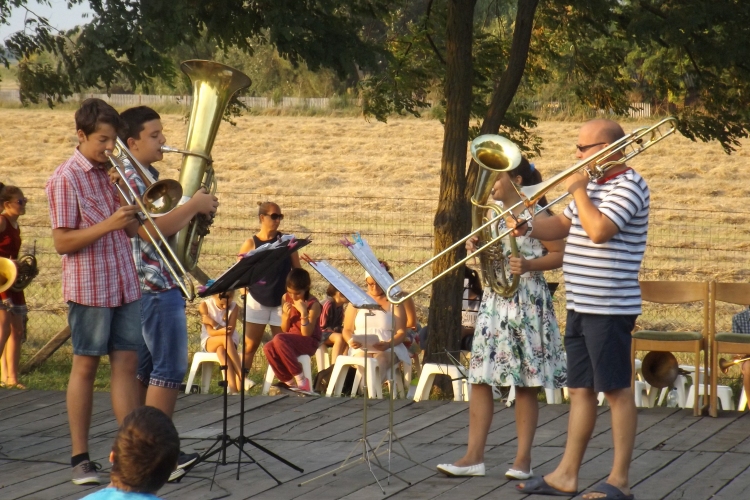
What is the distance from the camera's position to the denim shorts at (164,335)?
459 centimetres

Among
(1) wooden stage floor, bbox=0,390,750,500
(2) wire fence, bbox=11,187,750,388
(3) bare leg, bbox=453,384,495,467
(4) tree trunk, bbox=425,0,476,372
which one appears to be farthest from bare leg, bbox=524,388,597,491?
(2) wire fence, bbox=11,187,750,388

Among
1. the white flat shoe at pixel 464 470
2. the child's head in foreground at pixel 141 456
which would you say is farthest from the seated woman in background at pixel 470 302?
the child's head in foreground at pixel 141 456

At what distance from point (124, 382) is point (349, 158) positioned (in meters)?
18.4

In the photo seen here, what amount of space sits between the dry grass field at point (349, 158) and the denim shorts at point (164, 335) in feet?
46.0

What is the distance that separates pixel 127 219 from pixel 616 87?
6140mm

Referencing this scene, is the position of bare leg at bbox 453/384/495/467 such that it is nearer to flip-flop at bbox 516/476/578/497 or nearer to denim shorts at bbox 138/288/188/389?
flip-flop at bbox 516/476/578/497

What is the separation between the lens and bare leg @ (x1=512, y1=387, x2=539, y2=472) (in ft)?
15.3

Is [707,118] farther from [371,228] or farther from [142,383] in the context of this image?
[371,228]

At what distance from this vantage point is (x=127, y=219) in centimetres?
425

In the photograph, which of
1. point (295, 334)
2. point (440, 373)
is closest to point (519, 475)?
point (440, 373)

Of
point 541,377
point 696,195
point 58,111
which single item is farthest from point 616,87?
point 58,111

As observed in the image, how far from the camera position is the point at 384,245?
13.4m

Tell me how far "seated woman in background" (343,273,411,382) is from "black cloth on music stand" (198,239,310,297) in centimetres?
294

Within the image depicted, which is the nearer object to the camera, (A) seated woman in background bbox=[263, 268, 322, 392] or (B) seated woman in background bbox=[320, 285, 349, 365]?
(A) seated woman in background bbox=[263, 268, 322, 392]
